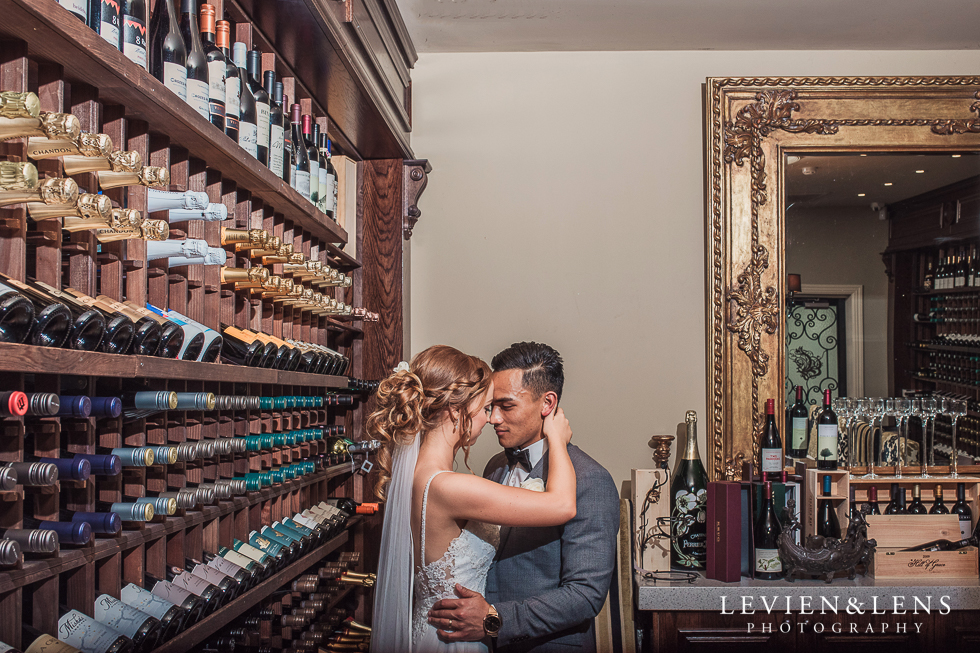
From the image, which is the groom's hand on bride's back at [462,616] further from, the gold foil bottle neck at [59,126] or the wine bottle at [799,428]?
the wine bottle at [799,428]

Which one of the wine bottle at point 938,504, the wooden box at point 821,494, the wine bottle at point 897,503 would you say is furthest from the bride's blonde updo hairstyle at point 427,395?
the wine bottle at point 938,504

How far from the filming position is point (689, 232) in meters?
3.06

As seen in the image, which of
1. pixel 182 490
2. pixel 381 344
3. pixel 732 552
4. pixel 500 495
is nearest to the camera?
pixel 182 490

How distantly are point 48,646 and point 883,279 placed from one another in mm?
3034

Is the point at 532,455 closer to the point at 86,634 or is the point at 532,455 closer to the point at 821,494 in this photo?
the point at 821,494

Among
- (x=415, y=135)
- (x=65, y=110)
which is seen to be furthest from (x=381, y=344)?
(x=65, y=110)

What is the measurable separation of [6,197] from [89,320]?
169mm

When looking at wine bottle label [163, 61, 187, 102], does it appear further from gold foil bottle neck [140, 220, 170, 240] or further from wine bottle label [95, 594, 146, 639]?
wine bottle label [95, 594, 146, 639]

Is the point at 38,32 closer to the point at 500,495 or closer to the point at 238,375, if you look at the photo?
the point at 238,375

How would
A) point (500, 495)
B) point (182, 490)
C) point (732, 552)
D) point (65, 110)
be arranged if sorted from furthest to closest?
point (732, 552) → point (500, 495) → point (182, 490) → point (65, 110)

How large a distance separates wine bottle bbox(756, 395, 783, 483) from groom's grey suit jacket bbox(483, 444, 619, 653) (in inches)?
43.6

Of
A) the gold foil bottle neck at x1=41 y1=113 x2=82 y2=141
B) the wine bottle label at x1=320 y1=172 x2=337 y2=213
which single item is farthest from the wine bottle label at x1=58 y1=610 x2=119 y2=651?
the wine bottle label at x1=320 y1=172 x2=337 y2=213

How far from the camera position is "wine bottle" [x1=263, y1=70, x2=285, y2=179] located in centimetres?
181

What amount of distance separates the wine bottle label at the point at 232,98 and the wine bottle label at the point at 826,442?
2.33 meters
